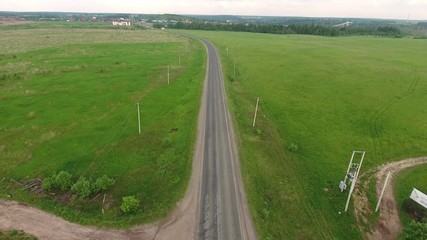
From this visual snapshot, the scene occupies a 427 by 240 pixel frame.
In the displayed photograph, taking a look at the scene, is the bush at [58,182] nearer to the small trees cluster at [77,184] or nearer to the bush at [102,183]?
the small trees cluster at [77,184]

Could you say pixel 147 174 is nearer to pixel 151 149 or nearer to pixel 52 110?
pixel 151 149

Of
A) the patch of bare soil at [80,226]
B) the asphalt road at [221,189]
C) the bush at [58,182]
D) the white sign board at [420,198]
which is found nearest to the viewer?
the patch of bare soil at [80,226]

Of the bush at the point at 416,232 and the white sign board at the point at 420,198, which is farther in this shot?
the white sign board at the point at 420,198

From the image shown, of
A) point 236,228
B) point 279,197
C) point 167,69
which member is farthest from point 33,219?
point 167,69

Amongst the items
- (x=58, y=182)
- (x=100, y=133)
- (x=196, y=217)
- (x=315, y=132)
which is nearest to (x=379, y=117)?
(x=315, y=132)

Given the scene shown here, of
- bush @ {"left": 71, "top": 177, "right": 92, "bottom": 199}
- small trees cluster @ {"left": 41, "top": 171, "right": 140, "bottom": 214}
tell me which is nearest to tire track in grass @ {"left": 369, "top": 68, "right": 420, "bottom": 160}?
small trees cluster @ {"left": 41, "top": 171, "right": 140, "bottom": 214}

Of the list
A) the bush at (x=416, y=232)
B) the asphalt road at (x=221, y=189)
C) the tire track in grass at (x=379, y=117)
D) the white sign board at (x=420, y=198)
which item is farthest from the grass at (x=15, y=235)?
the tire track in grass at (x=379, y=117)
